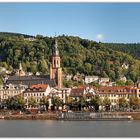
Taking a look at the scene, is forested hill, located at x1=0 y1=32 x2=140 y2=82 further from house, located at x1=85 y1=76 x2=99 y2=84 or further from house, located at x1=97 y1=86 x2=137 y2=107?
house, located at x1=97 y1=86 x2=137 y2=107

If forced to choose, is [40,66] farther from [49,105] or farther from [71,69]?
[49,105]

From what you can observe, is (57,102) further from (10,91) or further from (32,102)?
(10,91)

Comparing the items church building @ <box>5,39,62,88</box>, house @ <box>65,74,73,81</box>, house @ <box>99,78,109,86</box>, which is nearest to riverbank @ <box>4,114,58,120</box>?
church building @ <box>5,39,62,88</box>

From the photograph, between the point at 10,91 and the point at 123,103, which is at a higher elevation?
the point at 10,91

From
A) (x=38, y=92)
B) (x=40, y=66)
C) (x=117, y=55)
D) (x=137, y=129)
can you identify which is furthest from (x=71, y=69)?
(x=137, y=129)

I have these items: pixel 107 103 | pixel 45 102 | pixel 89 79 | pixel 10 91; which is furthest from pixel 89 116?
pixel 89 79

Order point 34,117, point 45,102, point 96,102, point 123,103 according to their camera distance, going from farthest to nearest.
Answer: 1. point 45,102
2. point 123,103
3. point 96,102
4. point 34,117

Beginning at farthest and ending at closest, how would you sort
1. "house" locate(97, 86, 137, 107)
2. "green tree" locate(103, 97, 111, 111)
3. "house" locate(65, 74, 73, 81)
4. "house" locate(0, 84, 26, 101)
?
1. "house" locate(65, 74, 73, 81)
2. "house" locate(0, 84, 26, 101)
3. "house" locate(97, 86, 137, 107)
4. "green tree" locate(103, 97, 111, 111)

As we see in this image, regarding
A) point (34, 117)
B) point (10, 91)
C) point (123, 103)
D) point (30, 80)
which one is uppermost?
point (30, 80)

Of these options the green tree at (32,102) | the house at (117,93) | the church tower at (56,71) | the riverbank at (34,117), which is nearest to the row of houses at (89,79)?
the church tower at (56,71)
